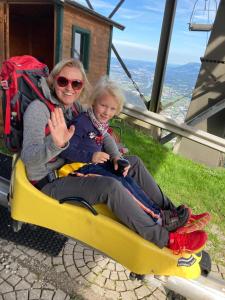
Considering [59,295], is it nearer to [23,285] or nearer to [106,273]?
[23,285]

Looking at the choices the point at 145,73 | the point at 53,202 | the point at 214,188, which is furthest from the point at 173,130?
the point at 145,73

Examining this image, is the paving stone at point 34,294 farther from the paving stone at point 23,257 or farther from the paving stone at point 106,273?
the paving stone at point 106,273

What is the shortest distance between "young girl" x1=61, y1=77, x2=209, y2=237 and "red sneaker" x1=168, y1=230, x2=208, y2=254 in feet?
0.49

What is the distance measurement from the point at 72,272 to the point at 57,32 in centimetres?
438

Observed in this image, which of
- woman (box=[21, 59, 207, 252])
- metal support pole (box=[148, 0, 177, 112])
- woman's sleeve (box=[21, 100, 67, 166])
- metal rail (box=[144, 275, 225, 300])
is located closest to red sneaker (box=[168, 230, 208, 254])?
woman (box=[21, 59, 207, 252])

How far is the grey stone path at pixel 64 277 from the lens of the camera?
2270mm

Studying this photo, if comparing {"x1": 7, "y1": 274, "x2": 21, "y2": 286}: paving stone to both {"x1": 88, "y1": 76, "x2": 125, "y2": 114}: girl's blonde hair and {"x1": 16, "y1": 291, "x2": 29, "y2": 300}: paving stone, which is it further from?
{"x1": 88, "y1": 76, "x2": 125, "y2": 114}: girl's blonde hair

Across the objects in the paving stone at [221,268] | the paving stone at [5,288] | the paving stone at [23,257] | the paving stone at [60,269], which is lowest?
the paving stone at [221,268]

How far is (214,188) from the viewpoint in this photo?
14.5 ft

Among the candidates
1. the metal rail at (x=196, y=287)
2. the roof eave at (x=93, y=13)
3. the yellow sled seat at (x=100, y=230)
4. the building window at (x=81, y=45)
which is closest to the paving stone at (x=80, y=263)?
the yellow sled seat at (x=100, y=230)

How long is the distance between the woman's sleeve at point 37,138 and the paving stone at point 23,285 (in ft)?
3.25

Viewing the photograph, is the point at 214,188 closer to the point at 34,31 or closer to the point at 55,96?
the point at 55,96

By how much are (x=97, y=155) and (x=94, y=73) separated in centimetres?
566

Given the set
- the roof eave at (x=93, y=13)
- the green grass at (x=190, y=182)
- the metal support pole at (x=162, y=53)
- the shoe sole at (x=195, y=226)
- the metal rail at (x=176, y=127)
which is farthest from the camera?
the roof eave at (x=93, y=13)
